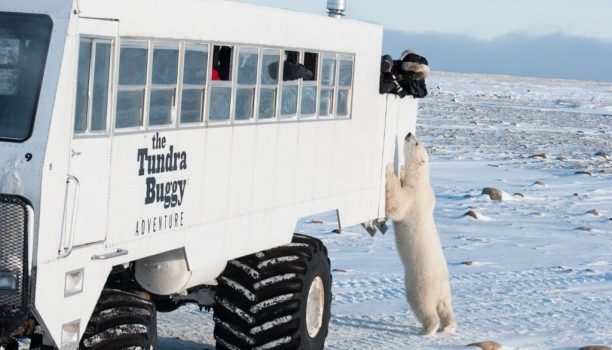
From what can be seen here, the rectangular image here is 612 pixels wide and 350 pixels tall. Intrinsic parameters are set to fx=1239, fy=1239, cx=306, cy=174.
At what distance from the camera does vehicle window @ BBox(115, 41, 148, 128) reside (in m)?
6.88

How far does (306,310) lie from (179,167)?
84.0 inches

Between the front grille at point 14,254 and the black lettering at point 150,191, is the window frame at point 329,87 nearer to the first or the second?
the black lettering at point 150,191

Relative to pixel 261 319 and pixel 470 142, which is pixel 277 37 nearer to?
pixel 261 319

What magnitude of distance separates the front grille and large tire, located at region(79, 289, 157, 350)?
2.57ft

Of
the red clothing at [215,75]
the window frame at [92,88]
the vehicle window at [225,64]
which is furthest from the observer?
the vehicle window at [225,64]

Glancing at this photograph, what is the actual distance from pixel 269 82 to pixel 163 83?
152 cm

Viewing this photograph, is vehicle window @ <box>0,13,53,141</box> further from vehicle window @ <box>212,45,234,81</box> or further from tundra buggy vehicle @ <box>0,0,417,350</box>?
vehicle window @ <box>212,45,234,81</box>

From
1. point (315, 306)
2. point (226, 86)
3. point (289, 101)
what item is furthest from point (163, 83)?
point (315, 306)

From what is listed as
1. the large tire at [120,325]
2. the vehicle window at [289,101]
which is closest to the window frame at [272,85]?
the vehicle window at [289,101]

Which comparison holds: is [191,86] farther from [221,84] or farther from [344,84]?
[344,84]

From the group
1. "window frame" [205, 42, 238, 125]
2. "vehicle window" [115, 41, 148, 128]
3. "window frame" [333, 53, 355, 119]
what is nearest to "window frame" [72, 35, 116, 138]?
"vehicle window" [115, 41, 148, 128]

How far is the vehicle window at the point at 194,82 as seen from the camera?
25.0 feet

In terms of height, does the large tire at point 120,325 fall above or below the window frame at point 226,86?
below

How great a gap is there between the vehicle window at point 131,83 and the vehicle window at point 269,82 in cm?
165
